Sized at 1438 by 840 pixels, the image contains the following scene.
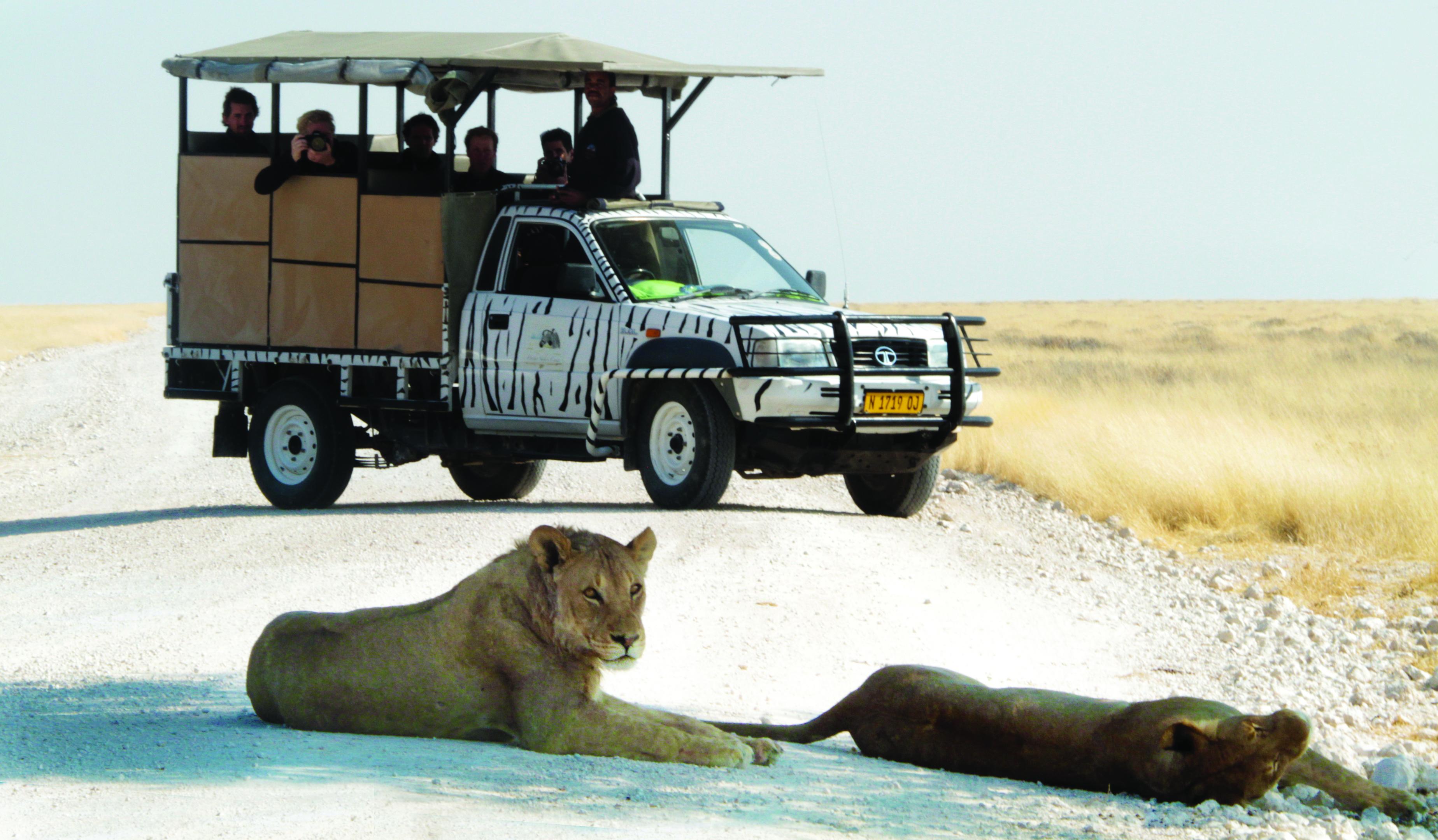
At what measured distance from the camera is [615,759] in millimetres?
5766

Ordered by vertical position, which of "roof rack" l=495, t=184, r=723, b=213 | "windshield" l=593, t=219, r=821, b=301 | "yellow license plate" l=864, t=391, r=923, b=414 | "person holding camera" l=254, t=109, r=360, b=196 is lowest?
"yellow license plate" l=864, t=391, r=923, b=414

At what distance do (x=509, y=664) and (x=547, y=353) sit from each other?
6.95m

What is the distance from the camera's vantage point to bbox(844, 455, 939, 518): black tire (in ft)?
43.0

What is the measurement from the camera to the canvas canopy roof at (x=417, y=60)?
12.7 meters

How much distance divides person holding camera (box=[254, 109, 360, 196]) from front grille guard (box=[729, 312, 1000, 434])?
12.4 ft

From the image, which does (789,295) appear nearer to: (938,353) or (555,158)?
(938,353)

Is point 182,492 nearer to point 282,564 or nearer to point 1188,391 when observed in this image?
point 282,564

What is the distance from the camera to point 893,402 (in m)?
11.8

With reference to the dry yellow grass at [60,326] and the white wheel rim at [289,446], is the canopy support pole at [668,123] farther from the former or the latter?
the dry yellow grass at [60,326]

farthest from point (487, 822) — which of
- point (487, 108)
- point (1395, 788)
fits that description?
point (487, 108)

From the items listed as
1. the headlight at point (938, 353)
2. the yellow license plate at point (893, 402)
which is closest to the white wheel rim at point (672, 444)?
the yellow license plate at point (893, 402)

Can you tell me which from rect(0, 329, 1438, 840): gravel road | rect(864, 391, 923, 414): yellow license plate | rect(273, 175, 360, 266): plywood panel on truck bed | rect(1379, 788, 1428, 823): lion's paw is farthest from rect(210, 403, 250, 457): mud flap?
rect(1379, 788, 1428, 823): lion's paw

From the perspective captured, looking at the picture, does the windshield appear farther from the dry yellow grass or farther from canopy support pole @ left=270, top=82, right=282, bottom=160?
the dry yellow grass

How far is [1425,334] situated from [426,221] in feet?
111
